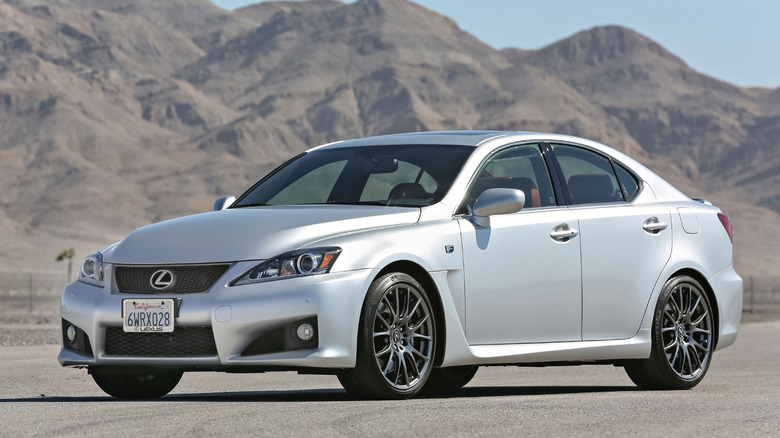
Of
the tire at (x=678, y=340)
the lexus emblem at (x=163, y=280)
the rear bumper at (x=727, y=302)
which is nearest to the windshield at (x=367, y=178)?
the lexus emblem at (x=163, y=280)

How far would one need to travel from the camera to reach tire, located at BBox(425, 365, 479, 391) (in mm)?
10211

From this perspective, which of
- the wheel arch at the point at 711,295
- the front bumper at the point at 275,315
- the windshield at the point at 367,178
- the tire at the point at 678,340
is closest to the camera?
the front bumper at the point at 275,315

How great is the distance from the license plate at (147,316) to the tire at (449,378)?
279 centimetres

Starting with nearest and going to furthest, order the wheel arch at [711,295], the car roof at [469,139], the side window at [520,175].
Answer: the side window at [520,175], the car roof at [469,139], the wheel arch at [711,295]

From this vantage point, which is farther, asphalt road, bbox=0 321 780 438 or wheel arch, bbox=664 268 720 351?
wheel arch, bbox=664 268 720 351

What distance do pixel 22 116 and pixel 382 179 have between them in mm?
196598

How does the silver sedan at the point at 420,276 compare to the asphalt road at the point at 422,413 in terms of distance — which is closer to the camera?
the asphalt road at the point at 422,413

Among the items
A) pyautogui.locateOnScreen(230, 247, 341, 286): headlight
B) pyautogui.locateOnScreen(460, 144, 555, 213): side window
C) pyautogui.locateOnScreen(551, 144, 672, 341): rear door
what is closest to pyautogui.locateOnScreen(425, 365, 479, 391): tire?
pyautogui.locateOnScreen(551, 144, 672, 341): rear door

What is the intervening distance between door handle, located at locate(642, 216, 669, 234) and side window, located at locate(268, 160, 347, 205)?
2.23 metres

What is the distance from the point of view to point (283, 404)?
8086mm

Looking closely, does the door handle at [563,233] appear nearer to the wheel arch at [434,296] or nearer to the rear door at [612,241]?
the rear door at [612,241]

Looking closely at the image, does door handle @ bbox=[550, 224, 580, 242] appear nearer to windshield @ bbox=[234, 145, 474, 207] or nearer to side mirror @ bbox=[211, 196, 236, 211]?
windshield @ bbox=[234, 145, 474, 207]

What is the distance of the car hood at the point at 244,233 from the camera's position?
7.98m

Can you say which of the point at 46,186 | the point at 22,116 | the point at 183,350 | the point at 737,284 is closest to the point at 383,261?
the point at 183,350
